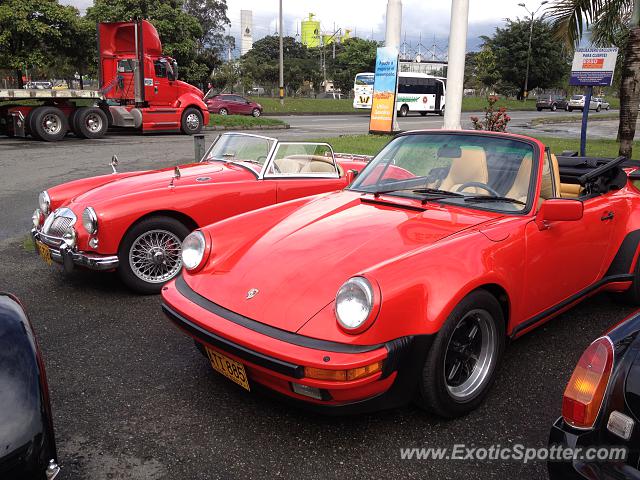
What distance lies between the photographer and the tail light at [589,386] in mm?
1789

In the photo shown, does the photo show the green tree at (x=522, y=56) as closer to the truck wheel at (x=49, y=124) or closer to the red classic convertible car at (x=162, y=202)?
the truck wheel at (x=49, y=124)

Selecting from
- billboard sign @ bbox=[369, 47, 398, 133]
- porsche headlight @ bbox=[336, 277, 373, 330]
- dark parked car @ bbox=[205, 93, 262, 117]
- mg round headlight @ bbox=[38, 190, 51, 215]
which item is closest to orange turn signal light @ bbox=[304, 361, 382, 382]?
porsche headlight @ bbox=[336, 277, 373, 330]

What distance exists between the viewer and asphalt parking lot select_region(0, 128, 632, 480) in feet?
7.95

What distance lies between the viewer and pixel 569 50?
439 inches

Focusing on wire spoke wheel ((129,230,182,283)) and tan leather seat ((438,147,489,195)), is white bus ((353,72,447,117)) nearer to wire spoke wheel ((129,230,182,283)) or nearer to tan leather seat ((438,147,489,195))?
wire spoke wheel ((129,230,182,283))

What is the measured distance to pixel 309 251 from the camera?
296 cm

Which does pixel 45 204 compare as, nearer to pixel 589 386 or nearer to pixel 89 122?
pixel 589 386

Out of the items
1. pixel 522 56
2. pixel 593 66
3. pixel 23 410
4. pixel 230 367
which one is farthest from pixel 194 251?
pixel 522 56

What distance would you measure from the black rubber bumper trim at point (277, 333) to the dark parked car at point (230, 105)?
27.5 m

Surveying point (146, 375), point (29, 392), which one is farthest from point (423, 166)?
point (29, 392)

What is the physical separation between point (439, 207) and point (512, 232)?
0.50 metres

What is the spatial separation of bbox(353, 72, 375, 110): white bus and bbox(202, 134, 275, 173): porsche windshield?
3024 cm

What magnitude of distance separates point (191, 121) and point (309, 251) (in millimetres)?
16975

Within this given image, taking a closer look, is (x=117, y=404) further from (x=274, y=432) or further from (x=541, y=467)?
(x=541, y=467)
